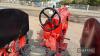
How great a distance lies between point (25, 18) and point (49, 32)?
1.44 metres

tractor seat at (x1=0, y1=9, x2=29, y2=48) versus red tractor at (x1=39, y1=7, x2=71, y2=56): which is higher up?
tractor seat at (x1=0, y1=9, x2=29, y2=48)

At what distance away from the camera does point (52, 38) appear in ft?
28.3

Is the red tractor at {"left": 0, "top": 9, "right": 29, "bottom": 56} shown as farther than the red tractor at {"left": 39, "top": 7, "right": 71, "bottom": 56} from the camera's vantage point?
No

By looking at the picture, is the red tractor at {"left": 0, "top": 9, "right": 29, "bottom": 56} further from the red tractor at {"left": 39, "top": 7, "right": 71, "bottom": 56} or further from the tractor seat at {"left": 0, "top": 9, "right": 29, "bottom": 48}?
the red tractor at {"left": 39, "top": 7, "right": 71, "bottom": 56}

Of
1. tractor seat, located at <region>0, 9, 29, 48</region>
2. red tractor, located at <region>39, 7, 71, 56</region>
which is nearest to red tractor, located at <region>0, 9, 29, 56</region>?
tractor seat, located at <region>0, 9, 29, 48</region>

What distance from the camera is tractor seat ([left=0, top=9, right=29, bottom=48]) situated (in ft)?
20.5

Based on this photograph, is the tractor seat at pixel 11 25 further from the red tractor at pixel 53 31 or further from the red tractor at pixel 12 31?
the red tractor at pixel 53 31

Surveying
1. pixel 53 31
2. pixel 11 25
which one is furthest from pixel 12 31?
pixel 53 31

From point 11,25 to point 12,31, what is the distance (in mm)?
143

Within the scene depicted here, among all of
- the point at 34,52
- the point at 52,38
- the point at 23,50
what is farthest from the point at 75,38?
the point at 23,50

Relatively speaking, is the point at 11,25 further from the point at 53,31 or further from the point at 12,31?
the point at 53,31

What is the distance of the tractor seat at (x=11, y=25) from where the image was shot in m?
6.25

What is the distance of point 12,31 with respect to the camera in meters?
6.63

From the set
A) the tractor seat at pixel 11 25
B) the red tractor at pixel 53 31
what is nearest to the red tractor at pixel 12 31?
the tractor seat at pixel 11 25
